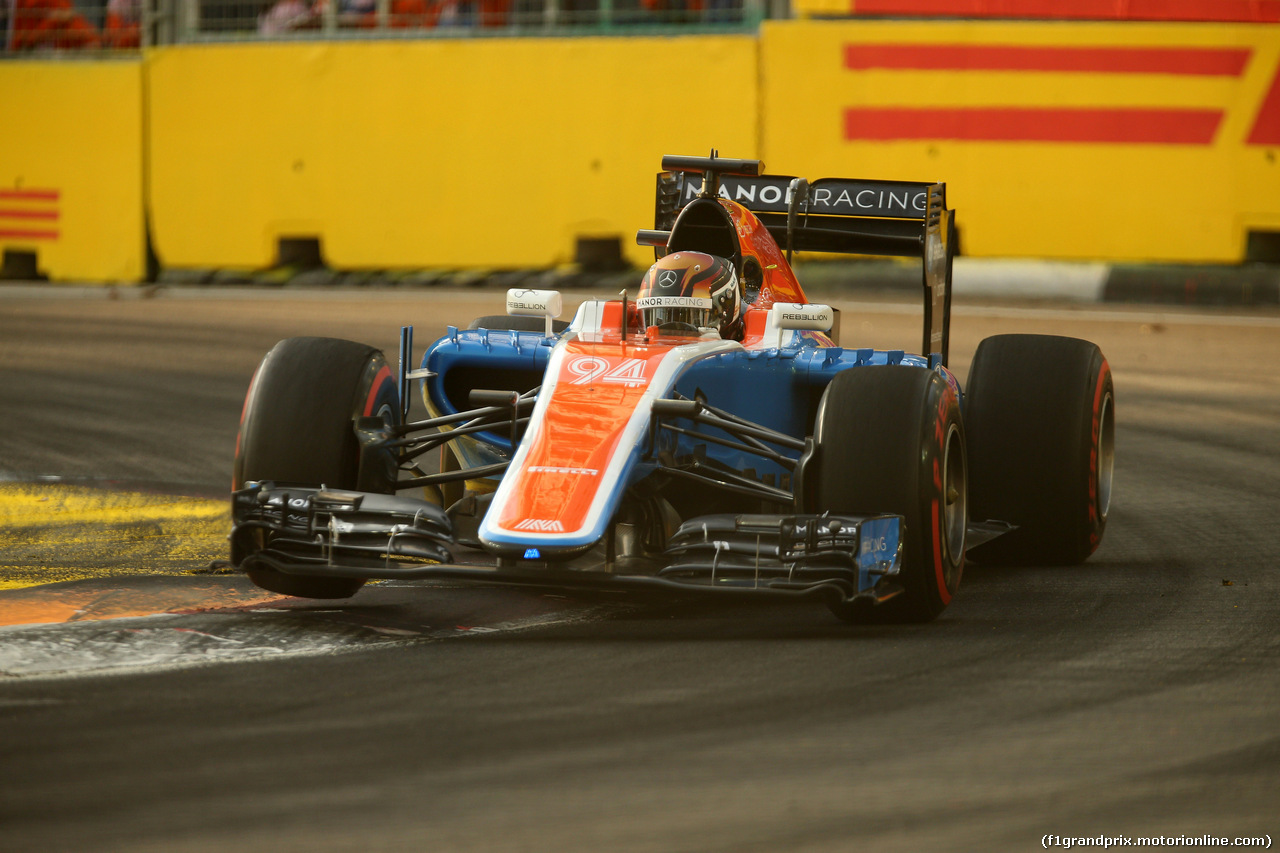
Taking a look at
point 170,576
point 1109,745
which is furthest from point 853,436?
point 170,576

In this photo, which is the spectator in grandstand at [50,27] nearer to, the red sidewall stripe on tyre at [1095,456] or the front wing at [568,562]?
the red sidewall stripe on tyre at [1095,456]

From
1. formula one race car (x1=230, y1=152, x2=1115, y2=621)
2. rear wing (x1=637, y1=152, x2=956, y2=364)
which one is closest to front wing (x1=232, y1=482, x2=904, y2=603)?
formula one race car (x1=230, y1=152, x2=1115, y2=621)

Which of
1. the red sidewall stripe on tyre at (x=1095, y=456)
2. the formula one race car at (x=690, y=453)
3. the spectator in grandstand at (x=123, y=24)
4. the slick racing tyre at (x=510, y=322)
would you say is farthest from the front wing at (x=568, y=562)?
the spectator in grandstand at (x=123, y=24)

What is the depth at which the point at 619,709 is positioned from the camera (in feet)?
15.8

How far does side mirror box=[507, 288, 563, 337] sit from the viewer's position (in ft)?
23.3

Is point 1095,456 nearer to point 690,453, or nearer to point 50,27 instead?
point 690,453

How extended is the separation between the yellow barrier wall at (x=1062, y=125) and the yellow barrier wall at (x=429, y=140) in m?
1.07

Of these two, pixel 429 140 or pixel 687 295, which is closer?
pixel 687 295

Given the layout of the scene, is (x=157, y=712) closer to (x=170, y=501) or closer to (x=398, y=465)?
(x=398, y=465)

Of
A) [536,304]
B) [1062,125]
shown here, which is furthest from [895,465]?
[1062,125]

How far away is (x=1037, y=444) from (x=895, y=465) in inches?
64.5

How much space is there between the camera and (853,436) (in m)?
5.79

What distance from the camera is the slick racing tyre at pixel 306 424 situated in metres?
6.19

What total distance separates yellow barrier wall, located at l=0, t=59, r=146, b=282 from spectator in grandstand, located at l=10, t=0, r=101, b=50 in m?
0.60
